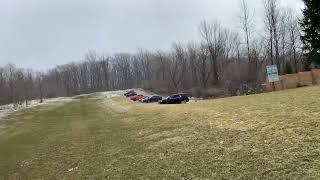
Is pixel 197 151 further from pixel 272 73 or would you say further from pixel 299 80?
pixel 299 80

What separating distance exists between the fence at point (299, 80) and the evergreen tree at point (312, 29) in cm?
613

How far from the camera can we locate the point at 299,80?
58656 mm

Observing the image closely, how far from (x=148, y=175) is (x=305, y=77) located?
149 ft

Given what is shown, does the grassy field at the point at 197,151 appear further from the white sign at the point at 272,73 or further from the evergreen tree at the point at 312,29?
the evergreen tree at the point at 312,29

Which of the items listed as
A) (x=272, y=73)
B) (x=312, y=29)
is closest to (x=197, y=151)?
(x=272, y=73)

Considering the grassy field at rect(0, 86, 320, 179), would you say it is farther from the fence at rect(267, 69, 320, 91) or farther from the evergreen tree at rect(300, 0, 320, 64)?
the evergreen tree at rect(300, 0, 320, 64)

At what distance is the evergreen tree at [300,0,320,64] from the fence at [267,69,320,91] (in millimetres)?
6128

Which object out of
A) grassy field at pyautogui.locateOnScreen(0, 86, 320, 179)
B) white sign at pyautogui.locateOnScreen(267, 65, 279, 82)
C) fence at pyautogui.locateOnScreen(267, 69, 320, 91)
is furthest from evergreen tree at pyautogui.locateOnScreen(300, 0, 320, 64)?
grassy field at pyautogui.locateOnScreen(0, 86, 320, 179)

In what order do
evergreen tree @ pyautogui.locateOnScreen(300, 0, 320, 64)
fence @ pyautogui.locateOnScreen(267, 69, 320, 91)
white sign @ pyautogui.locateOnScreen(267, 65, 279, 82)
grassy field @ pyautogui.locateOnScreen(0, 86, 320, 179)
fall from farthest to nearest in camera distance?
evergreen tree @ pyautogui.locateOnScreen(300, 0, 320, 64)
fence @ pyautogui.locateOnScreen(267, 69, 320, 91)
white sign @ pyautogui.locateOnScreen(267, 65, 279, 82)
grassy field @ pyautogui.locateOnScreen(0, 86, 320, 179)

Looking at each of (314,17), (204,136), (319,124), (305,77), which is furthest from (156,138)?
(314,17)

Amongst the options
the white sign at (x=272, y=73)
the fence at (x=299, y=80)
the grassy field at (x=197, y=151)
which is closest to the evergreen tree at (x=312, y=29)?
Answer: the fence at (x=299, y=80)

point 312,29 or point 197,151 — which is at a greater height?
point 312,29

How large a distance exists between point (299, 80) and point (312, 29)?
33.2ft

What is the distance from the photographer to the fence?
A: 5703 cm
